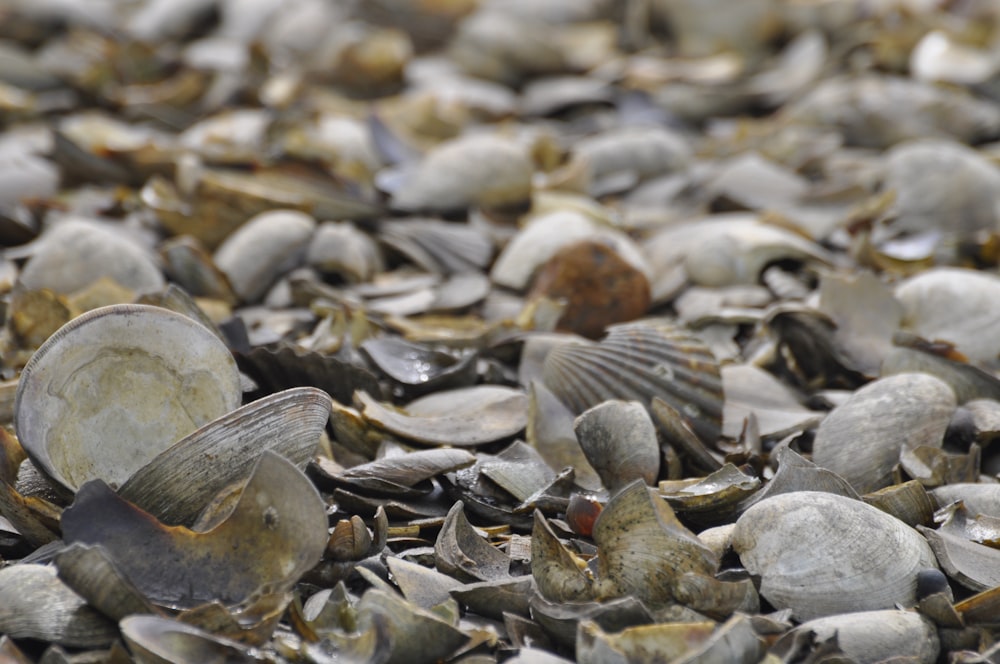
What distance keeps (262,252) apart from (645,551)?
1.97 m

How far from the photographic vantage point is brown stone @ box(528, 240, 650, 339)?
3160mm

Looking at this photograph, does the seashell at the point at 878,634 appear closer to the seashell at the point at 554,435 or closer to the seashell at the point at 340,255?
the seashell at the point at 554,435

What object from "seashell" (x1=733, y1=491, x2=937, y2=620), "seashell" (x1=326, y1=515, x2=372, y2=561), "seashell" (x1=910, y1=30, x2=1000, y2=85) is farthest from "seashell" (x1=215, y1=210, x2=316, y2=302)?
"seashell" (x1=910, y1=30, x2=1000, y2=85)

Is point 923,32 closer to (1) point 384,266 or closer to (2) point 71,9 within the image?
(1) point 384,266

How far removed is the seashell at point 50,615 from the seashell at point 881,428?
1.49 m

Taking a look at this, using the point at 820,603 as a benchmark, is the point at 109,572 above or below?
above

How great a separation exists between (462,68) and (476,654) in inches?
188

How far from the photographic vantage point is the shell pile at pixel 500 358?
176 cm

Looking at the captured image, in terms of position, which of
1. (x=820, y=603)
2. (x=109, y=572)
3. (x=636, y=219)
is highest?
(x=109, y=572)

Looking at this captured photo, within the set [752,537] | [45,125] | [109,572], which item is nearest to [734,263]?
[752,537]

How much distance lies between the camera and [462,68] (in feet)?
19.9

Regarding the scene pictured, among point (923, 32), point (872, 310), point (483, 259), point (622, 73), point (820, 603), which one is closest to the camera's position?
point (820, 603)

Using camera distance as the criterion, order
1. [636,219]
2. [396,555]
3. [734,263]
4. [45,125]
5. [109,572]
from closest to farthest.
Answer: [109,572], [396,555], [734,263], [636,219], [45,125]

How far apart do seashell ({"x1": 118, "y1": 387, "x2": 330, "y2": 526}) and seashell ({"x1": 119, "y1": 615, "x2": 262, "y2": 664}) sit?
0.93 feet
